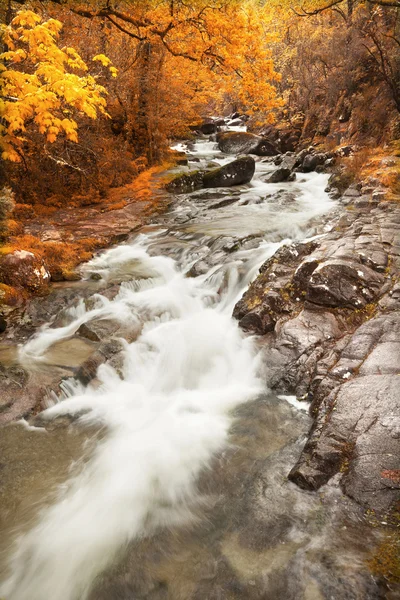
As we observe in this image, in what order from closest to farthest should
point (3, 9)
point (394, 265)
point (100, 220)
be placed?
1. point (394, 265)
2. point (3, 9)
3. point (100, 220)

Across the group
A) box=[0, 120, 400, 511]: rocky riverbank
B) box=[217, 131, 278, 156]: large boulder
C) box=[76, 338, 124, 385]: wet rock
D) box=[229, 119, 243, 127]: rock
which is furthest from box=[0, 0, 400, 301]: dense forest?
box=[229, 119, 243, 127]: rock

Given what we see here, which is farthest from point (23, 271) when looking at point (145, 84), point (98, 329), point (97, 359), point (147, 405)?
point (145, 84)

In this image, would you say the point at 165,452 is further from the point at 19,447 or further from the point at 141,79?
the point at 141,79

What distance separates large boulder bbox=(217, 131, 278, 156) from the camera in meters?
24.0

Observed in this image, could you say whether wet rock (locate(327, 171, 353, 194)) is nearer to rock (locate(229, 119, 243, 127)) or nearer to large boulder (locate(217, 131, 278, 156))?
large boulder (locate(217, 131, 278, 156))

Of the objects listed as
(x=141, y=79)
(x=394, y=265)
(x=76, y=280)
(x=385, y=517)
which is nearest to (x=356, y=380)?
(x=385, y=517)

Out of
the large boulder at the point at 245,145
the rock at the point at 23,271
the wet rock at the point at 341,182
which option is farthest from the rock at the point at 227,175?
the rock at the point at 23,271

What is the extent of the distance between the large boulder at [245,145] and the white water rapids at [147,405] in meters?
15.8

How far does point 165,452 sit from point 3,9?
8.75 metres

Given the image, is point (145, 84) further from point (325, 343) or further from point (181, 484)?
point (181, 484)

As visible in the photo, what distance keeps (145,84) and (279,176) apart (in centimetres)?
738

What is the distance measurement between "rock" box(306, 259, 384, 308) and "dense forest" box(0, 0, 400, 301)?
3741 millimetres

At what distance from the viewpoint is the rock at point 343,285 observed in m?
5.77

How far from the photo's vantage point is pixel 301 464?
3730mm
